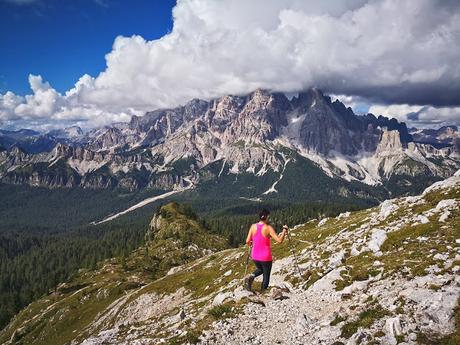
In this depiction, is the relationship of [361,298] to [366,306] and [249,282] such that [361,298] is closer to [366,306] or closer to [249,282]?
[366,306]

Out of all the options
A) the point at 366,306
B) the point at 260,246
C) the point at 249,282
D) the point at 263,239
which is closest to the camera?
the point at 366,306

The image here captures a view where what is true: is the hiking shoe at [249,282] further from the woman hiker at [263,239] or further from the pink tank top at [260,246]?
the pink tank top at [260,246]

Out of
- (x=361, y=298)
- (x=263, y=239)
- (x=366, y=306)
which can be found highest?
(x=263, y=239)

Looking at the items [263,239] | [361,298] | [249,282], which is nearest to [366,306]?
[361,298]

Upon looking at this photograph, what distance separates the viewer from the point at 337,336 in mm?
19141

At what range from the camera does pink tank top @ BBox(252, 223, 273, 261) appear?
80.4 ft

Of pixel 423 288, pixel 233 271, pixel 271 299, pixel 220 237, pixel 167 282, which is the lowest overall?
pixel 220 237

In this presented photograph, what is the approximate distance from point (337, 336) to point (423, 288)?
6034 mm

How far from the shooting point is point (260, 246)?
24656 millimetres

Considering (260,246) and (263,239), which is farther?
(260,246)

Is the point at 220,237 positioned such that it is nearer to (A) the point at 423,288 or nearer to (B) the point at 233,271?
(B) the point at 233,271

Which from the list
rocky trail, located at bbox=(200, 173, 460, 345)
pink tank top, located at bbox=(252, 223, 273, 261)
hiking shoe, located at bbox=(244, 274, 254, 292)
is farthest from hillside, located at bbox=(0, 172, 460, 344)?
pink tank top, located at bbox=(252, 223, 273, 261)

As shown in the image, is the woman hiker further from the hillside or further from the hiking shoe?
the hillside

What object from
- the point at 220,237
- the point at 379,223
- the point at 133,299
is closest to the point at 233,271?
the point at 379,223
